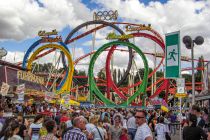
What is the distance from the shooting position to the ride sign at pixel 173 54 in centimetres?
709

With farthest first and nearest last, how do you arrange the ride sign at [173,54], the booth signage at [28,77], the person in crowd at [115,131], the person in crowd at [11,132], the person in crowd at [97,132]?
the booth signage at [28,77] → the person in crowd at [115,131] → the person in crowd at [97,132] → the ride sign at [173,54] → the person in crowd at [11,132]

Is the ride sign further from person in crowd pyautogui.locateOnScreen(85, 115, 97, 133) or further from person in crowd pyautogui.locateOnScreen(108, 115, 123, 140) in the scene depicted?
person in crowd pyautogui.locateOnScreen(85, 115, 97, 133)

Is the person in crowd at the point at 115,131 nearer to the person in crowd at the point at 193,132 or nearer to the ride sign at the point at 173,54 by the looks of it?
the ride sign at the point at 173,54

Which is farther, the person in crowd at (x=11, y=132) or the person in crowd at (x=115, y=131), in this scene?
the person in crowd at (x=115, y=131)

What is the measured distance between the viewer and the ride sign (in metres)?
7.09

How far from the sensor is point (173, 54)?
23.5 feet

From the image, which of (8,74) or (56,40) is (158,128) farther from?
(56,40)

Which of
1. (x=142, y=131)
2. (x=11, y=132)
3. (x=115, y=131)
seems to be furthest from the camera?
(x=115, y=131)

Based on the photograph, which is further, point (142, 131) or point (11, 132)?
point (11, 132)

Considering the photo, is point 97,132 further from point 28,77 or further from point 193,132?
point 28,77

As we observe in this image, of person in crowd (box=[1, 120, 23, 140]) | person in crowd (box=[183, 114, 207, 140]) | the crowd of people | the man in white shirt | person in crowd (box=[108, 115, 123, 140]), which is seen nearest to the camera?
the man in white shirt

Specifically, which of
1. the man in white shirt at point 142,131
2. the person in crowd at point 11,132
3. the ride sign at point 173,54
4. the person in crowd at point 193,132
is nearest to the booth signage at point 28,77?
the ride sign at point 173,54

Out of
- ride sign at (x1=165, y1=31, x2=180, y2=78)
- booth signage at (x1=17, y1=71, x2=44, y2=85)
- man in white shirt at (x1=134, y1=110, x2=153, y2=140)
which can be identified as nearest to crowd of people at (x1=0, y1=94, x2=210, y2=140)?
man in white shirt at (x1=134, y1=110, x2=153, y2=140)

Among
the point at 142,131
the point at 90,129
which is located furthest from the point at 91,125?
the point at 142,131
